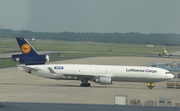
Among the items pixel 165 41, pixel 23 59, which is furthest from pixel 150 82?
pixel 165 41

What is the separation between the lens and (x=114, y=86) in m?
61.1

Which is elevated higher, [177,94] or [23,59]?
[23,59]

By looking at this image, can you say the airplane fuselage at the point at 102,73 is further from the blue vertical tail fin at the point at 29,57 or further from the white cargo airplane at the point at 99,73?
the blue vertical tail fin at the point at 29,57

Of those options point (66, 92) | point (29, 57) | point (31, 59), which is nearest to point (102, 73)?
point (66, 92)

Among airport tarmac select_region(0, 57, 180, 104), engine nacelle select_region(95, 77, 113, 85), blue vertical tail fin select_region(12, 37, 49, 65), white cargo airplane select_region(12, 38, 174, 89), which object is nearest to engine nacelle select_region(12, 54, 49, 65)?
blue vertical tail fin select_region(12, 37, 49, 65)

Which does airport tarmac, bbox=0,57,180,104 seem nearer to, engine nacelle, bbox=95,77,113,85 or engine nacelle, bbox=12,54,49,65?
engine nacelle, bbox=95,77,113,85

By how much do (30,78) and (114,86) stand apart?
14707 millimetres

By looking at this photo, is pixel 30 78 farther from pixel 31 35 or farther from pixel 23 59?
pixel 31 35

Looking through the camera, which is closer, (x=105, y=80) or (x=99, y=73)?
(x=105, y=80)

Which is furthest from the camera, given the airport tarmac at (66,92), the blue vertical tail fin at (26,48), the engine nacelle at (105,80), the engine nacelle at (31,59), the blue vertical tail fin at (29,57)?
the blue vertical tail fin at (26,48)

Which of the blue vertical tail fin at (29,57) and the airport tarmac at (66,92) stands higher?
the blue vertical tail fin at (29,57)

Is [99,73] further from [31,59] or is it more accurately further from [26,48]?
[26,48]

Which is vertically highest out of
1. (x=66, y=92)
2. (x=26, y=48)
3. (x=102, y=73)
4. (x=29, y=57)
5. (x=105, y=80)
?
(x=26, y=48)

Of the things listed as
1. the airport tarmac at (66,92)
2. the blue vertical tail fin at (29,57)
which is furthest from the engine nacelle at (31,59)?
the airport tarmac at (66,92)
